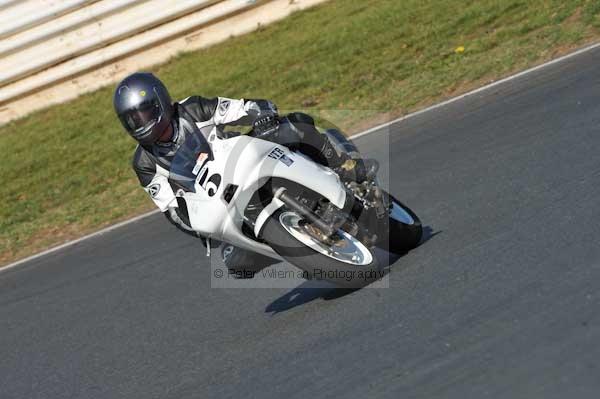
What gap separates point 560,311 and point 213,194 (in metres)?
2.10

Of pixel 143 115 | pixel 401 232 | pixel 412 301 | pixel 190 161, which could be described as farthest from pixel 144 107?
pixel 412 301

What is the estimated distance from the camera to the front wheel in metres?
5.46

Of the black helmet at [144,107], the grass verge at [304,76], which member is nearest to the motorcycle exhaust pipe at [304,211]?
the black helmet at [144,107]

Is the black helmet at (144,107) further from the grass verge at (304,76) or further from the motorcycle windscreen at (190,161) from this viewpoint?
the grass verge at (304,76)

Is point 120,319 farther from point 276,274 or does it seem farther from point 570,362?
point 570,362

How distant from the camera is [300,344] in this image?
539 centimetres

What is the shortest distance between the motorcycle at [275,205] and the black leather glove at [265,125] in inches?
3.1

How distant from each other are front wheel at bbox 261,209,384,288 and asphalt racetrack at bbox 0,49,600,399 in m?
0.16

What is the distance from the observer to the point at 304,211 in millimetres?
5559

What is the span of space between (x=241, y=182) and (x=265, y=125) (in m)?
0.46

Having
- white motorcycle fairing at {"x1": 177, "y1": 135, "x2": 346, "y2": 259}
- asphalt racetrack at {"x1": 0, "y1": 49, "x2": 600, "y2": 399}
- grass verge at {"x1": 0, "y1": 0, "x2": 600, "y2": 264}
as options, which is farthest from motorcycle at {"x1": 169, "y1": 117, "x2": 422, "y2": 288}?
grass verge at {"x1": 0, "y1": 0, "x2": 600, "y2": 264}

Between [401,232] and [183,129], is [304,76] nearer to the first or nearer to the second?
[401,232]

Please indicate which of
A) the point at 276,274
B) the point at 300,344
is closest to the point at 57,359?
the point at 276,274

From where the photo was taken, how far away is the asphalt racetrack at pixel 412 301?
14.5ft
